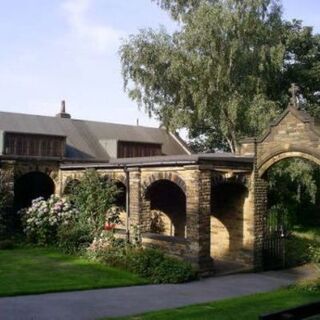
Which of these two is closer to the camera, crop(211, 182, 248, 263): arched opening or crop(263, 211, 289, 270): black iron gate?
crop(211, 182, 248, 263): arched opening

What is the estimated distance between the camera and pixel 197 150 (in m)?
32.4

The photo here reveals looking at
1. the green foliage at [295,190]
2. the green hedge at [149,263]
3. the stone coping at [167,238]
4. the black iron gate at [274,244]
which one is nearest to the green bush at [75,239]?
the green hedge at [149,263]

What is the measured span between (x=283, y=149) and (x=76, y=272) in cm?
710

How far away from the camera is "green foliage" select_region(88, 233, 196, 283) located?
13858 mm

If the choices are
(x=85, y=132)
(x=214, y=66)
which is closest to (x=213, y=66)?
(x=214, y=66)

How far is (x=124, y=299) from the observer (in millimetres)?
11367

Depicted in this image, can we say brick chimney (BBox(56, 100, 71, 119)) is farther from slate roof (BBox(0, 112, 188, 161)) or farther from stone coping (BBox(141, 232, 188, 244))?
stone coping (BBox(141, 232, 188, 244))

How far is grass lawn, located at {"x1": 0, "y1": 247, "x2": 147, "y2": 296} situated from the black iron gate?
5235 mm

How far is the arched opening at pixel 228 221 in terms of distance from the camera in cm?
1677

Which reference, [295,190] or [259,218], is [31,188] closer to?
[259,218]

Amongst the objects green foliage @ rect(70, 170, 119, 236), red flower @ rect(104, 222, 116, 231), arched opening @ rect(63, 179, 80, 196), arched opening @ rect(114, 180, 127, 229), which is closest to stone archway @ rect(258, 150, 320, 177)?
green foliage @ rect(70, 170, 119, 236)

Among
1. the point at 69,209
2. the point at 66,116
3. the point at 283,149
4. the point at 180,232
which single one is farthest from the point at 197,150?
the point at 283,149

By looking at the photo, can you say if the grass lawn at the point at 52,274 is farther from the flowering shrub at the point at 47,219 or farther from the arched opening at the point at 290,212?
the arched opening at the point at 290,212

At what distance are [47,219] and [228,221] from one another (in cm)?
645
